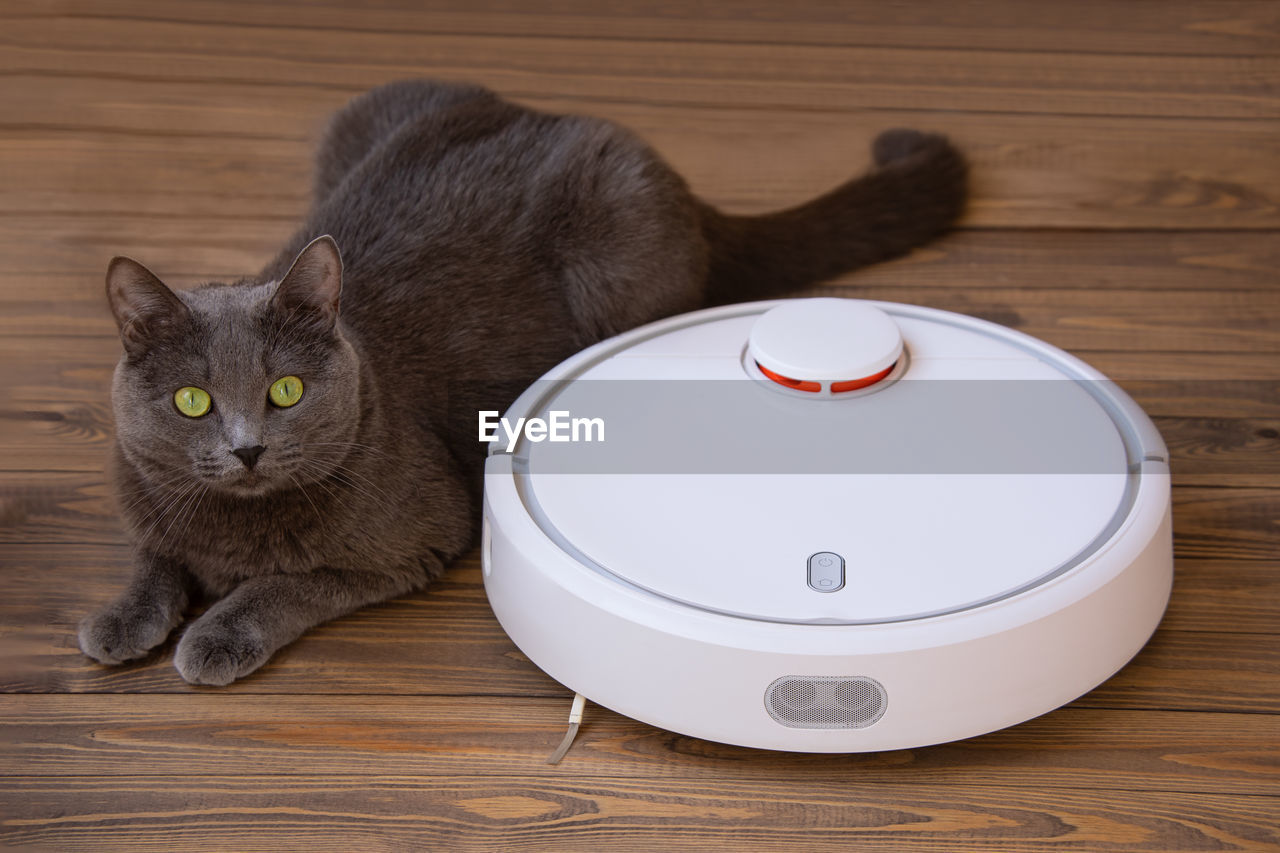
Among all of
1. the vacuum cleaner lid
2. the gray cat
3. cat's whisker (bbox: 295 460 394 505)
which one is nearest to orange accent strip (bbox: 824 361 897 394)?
the vacuum cleaner lid

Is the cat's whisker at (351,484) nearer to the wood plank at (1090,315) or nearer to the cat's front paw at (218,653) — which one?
the cat's front paw at (218,653)

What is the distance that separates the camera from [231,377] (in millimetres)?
1290

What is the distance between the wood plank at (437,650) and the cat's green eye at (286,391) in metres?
0.30

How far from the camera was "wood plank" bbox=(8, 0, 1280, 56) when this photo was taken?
268 cm

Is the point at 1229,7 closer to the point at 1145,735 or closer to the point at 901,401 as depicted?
the point at 901,401

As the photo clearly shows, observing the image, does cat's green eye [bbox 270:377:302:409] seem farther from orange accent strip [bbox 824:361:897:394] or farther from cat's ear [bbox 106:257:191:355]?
orange accent strip [bbox 824:361:897:394]

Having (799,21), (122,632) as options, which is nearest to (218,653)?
(122,632)

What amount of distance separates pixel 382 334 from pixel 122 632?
447 millimetres

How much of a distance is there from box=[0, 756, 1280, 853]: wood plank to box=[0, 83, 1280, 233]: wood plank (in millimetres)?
1206

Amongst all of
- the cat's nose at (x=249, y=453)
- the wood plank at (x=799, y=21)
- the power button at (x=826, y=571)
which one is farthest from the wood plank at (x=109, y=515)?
the wood plank at (x=799, y=21)

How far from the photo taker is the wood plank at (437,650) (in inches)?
54.1

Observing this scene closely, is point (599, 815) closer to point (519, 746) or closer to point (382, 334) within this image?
point (519, 746)

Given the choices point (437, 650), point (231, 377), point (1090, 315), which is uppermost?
point (231, 377)

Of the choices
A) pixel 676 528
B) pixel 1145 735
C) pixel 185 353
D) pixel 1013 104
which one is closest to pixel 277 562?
pixel 185 353
